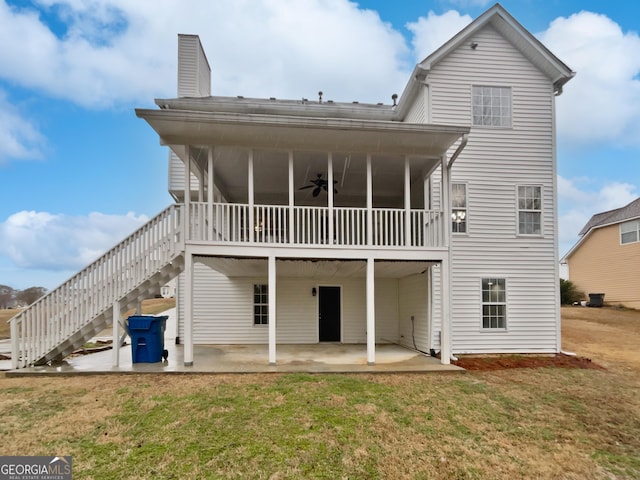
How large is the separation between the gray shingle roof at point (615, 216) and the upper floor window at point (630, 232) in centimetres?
34

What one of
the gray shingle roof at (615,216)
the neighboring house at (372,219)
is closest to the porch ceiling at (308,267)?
the neighboring house at (372,219)

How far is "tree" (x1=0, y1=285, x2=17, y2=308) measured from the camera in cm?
2555

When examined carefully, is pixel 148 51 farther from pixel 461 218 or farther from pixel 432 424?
pixel 432 424

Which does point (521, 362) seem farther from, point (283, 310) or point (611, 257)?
point (611, 257)

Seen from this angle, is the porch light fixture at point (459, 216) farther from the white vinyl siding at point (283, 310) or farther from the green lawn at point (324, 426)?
the green lawn at point (324, 426)

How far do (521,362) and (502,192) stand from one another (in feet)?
14.3

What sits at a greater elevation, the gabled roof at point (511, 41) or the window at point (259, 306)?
the gabled roof at point (511, 41)

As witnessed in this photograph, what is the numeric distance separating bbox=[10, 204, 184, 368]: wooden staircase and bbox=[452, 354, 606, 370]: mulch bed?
6943 millimetres

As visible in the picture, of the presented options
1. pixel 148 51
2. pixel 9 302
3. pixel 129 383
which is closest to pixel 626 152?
pixel 148 51

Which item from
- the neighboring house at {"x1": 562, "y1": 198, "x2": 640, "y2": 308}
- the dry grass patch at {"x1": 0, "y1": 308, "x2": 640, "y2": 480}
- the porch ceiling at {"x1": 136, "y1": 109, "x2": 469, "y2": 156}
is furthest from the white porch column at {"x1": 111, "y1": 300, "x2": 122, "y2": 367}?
the neighboring house at {"x1": 562, "y1": 198, "x2": 640, "y2": 308}

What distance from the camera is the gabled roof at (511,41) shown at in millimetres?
9539

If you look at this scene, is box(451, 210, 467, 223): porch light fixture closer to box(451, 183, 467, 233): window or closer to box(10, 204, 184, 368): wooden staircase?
box(451, 183, 467, 233): window

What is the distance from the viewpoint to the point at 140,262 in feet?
25.0

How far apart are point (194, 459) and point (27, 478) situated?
1566mm
